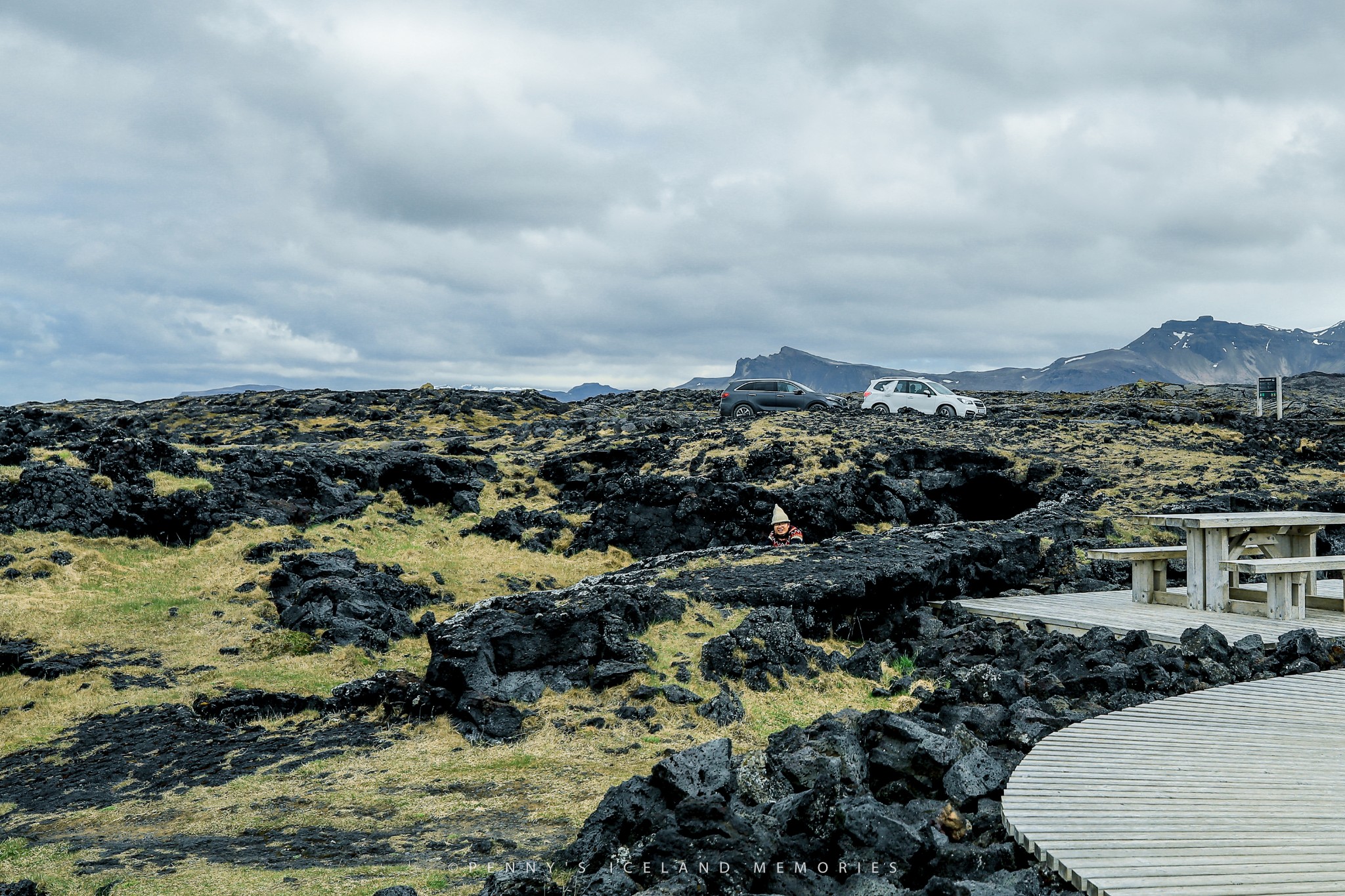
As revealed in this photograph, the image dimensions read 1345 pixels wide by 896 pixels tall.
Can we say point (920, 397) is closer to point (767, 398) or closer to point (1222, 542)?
point (767, 398)

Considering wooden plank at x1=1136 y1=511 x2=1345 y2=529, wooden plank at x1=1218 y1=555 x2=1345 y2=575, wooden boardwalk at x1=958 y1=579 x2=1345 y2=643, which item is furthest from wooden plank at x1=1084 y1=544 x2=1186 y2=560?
wooden plank at x1=1218 y1=555 x2=1345 y2=575

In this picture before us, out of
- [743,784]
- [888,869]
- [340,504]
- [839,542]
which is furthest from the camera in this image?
[340,504]

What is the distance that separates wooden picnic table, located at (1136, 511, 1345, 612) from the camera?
46.6ft

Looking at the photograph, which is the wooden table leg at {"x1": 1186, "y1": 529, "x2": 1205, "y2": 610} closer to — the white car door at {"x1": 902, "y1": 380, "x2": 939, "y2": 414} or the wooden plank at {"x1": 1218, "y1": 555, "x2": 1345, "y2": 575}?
the wooden plank at {"x1": 1218, "y1": 555, "x2": 1345, "y2": 575}

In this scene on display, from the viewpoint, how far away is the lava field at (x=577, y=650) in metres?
7.66

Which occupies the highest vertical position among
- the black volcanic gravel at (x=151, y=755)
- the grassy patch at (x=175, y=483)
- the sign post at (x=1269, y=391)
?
the sign post at (x=1269, y=391)

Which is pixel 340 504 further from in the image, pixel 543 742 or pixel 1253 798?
pixel 1253 798

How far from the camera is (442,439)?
3397 centimetres

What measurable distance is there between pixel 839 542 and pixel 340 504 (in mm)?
13553

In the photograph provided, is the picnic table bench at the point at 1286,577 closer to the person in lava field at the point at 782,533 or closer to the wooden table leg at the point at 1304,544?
the wooden table leg at the point at 1304,544

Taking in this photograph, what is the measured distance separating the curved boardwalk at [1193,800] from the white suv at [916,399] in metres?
27.5

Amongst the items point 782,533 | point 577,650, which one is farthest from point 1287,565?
point 577,650

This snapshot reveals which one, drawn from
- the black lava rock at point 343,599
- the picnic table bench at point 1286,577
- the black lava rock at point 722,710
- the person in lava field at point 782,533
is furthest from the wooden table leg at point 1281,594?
the black lava rock at point 343,599

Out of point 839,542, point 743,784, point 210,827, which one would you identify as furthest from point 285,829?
point 839,542
